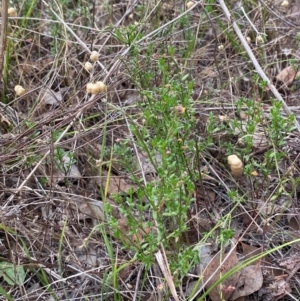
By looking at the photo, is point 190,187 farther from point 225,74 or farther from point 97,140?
point 225,74

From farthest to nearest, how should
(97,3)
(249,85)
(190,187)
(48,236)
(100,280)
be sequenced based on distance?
(97,3) → (249,85) → (48,236) → (100,280) → (190,187)

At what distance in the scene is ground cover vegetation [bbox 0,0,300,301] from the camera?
1359 millimetres

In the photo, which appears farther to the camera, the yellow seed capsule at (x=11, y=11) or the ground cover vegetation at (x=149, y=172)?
the yellow seed capsule at (x=11, y=11)

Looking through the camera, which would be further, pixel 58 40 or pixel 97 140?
pixel 58 40

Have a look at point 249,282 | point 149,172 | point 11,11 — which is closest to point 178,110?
point 149,172

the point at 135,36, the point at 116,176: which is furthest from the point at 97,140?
the point at 135,36

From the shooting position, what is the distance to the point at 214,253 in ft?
4.73

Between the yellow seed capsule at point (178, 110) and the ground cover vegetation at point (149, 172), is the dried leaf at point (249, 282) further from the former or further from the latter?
the yellow seed capsule at point (178, 110)

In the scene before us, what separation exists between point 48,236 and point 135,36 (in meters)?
0.66

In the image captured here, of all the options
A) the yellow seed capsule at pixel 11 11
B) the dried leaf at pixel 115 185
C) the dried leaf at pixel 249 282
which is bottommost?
the dried leaf at pixel 249 282

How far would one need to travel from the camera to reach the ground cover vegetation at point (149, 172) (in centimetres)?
136

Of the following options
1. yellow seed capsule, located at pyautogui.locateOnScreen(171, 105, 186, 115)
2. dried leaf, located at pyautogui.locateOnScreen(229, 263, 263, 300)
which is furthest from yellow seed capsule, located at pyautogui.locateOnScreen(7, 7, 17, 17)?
dried leaf, located at pyautogui.locateOnScreen(229, 263, 263, 300)

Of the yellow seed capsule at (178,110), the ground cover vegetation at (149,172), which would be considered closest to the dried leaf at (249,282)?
the ground cover vegetation at (149,172)

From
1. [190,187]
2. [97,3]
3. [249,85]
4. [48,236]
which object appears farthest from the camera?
[97,3]
